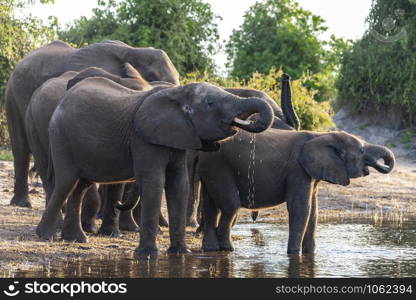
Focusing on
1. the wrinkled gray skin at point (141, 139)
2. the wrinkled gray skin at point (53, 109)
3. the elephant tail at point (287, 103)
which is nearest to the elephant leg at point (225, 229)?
the wrinkled gray skin at point (141, 139)

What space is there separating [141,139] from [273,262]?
175cm

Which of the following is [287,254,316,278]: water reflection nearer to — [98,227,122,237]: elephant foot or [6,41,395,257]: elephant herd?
[6,41,395,257]: elephant herd

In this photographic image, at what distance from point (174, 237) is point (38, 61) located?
4712mm

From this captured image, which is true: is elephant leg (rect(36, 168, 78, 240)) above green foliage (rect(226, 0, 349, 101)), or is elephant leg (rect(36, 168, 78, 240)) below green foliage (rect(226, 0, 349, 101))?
below

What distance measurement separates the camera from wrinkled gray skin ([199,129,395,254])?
35.8 ft

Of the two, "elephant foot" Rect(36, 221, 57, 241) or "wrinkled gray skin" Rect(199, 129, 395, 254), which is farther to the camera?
"elephant foot" Rect(36, 221, 57, 241)

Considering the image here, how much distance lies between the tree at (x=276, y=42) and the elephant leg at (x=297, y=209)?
23616 millimetres

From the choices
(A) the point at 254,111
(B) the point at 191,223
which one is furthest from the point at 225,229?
(B) the point at 191,223

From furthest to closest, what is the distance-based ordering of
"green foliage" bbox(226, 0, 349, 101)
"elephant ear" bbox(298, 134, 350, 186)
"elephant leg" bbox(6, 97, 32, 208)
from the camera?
"green foliage" bbox(226, 0, 349, 101) → "elephant leg" bbox(6, 97, 32, 208) → "elephant ear" bbox(298, 134, 350, 186)

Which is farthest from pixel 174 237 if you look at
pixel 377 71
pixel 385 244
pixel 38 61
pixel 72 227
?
pixel 377 71

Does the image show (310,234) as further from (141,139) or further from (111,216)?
(111,216)

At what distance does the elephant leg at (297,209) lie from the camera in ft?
35.5

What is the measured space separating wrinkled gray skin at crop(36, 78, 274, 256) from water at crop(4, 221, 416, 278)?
0.57 m

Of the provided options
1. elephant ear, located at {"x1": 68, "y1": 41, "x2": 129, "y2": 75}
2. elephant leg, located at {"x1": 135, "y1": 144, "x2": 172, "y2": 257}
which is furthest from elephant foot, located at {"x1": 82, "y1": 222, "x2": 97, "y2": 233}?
elephant ear, located at {"x1": 68, "y1": 41, "x2": 129, "y2": 75}
